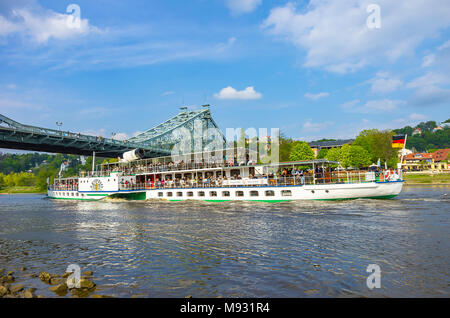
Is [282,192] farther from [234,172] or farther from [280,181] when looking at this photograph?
[234,172]

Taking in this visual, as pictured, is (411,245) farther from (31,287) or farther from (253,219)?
(31,287)

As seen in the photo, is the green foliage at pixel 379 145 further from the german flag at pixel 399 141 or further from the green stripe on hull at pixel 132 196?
the green stripe on hull at pixel 132 196

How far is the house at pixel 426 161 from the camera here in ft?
356

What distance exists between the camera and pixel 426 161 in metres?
113

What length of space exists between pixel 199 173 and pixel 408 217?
885 inches

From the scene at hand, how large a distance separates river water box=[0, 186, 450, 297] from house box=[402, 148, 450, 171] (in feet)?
342

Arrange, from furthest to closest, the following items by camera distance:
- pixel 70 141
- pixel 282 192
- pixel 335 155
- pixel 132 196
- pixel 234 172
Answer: pixel 335 155 < pixel 70 141 < pixel 132 196 < pixel 234 172 < pixel 282 192

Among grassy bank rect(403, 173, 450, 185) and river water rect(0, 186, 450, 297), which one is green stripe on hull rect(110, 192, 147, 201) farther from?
grassy bank rect(403, 173, 450, 185)

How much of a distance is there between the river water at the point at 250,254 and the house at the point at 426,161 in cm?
10425

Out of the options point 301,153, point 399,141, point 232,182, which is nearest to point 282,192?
point 232,182

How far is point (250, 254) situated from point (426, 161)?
124 metres

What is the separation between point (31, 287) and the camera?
8648 mm

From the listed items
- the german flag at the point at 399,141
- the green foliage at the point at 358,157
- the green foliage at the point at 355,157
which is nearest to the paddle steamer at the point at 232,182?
the german flag at the point at 399,141

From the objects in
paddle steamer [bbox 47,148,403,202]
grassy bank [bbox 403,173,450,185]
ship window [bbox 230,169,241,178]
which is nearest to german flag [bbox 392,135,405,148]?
paddle steamer [bbox 47,148,403,202]
